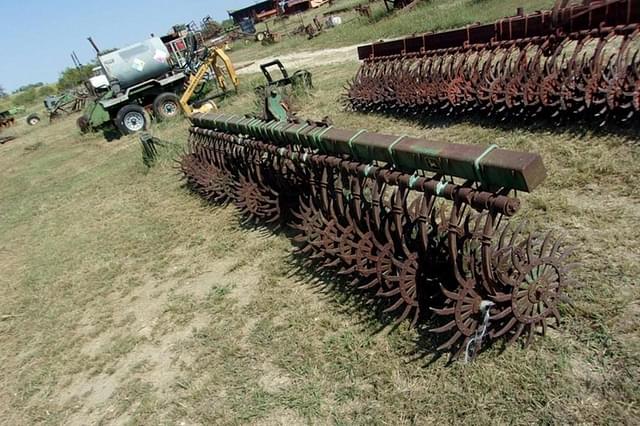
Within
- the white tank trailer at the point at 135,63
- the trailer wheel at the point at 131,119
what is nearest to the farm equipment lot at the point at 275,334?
the trailer wheel at the point at 131,119

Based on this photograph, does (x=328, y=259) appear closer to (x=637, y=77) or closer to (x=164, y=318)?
(x=164, y=318)

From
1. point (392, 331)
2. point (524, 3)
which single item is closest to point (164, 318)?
point (392, 331)

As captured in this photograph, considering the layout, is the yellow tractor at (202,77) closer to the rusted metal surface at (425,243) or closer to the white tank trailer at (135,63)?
the white tank trailer at (135,63)

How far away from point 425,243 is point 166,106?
10.8 metres

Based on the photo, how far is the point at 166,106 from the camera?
11766 millimetres

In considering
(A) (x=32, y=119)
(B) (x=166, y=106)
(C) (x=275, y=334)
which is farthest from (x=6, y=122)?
(C) (x=275, y=334)

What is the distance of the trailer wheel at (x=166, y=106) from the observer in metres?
11.6

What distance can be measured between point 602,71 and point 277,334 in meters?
3.41

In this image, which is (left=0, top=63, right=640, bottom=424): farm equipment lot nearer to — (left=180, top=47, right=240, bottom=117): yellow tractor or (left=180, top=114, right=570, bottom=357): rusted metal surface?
(left=180, top=114, right=570, bottom=357): rusted metal surface

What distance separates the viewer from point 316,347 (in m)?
2.65

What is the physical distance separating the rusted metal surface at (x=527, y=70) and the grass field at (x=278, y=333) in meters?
0.27

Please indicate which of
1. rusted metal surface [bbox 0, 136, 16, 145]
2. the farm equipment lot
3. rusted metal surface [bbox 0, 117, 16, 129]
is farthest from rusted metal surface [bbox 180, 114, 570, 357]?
rusted metal surface [bbox 0, 117, 16, 129]

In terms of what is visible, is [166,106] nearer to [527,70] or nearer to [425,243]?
[527,70]

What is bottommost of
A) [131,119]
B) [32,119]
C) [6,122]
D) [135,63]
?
[32,119]
